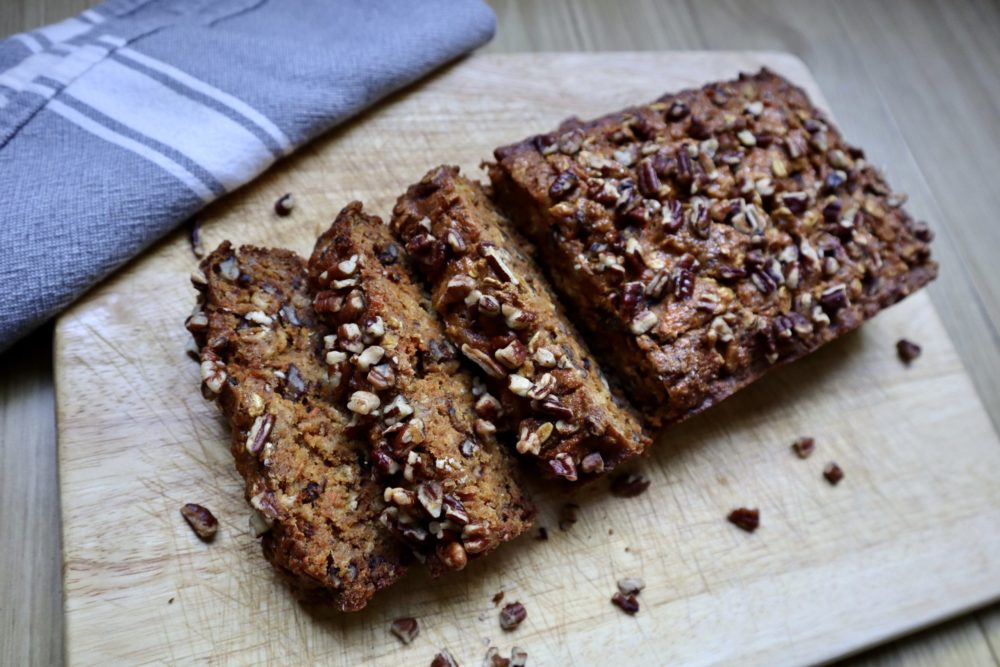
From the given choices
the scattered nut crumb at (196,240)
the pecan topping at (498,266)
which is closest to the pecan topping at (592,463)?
the pecan topping at (498,266)

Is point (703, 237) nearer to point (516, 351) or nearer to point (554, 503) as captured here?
point (516, 351)

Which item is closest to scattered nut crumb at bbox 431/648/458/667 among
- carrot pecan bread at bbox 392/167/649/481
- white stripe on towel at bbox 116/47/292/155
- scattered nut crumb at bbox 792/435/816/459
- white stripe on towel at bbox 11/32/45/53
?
carrot pecan bread at bbox 392/167/649/481

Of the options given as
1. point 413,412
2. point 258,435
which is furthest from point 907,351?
point 258,435

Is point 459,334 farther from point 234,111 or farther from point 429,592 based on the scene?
point 234,111

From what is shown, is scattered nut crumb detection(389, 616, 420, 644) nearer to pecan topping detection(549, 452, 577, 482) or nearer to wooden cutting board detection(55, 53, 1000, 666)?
wooden cutting board detection(55, 53, 1000, 666)

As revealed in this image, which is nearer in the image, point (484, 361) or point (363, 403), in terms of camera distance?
point (363, 403)

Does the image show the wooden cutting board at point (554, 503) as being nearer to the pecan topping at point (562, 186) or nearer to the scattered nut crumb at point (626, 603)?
the scattered nut crumb at point (626, 603)

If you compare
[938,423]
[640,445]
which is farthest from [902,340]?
[640,445]
